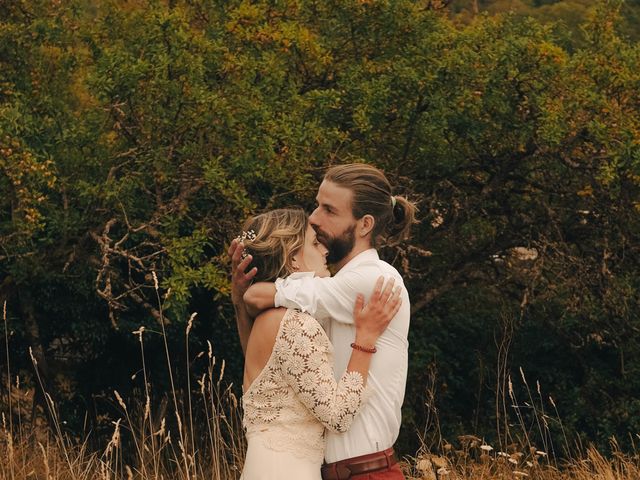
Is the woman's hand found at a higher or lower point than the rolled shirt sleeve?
lower

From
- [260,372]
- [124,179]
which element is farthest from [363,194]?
[124,179]

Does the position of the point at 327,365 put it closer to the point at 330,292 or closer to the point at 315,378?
the point at 315,378

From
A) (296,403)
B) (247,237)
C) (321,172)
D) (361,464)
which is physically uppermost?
(247,237)

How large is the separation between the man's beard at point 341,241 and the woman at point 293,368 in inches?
3.5

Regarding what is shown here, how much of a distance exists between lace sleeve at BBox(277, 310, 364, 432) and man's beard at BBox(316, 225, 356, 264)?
0.25 metres

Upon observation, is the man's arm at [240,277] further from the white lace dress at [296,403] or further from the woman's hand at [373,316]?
the woman's hand at [373,316]

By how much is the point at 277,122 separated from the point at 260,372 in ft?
19.5

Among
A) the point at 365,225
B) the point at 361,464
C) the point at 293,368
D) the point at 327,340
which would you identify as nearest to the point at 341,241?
the point at 365,225

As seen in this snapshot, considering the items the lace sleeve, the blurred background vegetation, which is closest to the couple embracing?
the lace sleeve

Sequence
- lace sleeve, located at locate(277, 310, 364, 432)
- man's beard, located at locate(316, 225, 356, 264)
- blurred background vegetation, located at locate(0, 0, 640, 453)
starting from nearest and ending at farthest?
lace sleeve, located at locate(277, 310, 364, 432)
man's beard, located at locate(316, 225, 356, 264)
blurred background vegetation, located at locate(0, 0, 640, 453)

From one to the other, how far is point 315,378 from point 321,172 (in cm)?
609

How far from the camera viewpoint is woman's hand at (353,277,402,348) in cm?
330

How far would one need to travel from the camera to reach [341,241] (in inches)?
135

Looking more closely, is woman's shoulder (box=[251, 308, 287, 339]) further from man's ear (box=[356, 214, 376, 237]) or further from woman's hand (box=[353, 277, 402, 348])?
man's ear (box=[356, 214, 376, 237])
